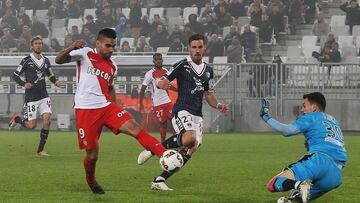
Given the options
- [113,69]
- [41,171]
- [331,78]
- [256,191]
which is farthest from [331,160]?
[331,78]

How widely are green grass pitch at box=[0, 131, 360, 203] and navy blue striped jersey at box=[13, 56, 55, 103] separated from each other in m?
1.35

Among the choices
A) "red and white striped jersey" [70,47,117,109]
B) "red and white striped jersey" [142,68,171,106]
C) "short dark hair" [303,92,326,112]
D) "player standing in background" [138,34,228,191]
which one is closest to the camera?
"short dark hair" [303,92,326,112]

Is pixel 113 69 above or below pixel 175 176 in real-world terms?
above

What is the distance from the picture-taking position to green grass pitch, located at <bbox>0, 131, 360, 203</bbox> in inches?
481

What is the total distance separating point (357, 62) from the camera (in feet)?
108

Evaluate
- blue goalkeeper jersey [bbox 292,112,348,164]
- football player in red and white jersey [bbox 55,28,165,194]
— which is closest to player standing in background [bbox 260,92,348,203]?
blue goalkeeper jersey [bbox 292,112,348,164]

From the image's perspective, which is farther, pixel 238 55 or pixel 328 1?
pixel 328 1

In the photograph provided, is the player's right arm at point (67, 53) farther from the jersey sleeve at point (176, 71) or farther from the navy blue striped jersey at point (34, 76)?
the navy blue striped jersey at point (34, 76)

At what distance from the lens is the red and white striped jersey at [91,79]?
1235 cm

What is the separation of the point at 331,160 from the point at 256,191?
2.13 meters

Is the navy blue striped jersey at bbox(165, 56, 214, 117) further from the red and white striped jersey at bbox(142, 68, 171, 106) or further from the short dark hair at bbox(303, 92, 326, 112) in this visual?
A: the red and white striped jersey at bbox(142, 68, 171, 106)

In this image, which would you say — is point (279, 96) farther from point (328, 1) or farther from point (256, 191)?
point (256, 191)

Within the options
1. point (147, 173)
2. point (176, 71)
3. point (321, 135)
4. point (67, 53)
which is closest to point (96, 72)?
point (67, 53)

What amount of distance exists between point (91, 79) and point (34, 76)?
29.4ft
